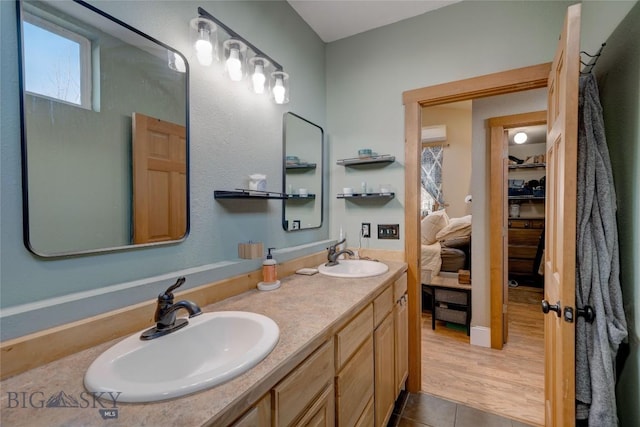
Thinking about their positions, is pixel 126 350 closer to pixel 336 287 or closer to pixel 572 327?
pixel 336 287

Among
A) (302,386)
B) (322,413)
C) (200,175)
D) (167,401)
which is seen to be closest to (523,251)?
(322,413)

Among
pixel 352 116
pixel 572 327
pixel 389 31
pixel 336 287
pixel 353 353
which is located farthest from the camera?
pixel 352 116

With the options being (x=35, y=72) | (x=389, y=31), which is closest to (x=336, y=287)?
(x=35, y=72)

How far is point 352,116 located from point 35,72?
73.3 inches

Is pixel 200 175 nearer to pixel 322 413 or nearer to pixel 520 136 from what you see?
pixel 322 413

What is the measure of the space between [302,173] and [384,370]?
1.35 m

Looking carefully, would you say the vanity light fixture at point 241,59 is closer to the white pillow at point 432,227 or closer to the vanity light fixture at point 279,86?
the vanity light fixture at point 279,86

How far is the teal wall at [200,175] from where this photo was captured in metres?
0.76

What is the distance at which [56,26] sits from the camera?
858 millimetres

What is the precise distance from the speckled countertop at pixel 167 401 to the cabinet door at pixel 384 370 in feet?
1.73

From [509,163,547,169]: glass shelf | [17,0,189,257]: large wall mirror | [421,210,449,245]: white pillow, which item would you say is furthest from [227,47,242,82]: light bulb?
[509,163,547,169]: glass shelf

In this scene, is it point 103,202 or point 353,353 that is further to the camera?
point 353,353

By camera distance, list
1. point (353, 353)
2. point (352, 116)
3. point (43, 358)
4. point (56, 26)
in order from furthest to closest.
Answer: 1. point (352, 116)
2. point (353, 353)
3. point (56, 26)
4. point (43, 358)

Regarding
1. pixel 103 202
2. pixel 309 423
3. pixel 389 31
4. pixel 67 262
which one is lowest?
pixel 309 423
